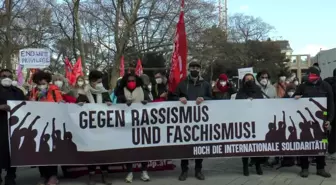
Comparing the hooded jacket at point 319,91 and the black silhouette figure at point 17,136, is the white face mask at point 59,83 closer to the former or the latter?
the black silhouette figure at point 17,136

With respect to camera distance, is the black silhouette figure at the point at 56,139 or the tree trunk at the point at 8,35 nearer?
the black silhouette figure at the point at 56,139

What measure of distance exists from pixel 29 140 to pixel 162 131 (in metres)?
2.12

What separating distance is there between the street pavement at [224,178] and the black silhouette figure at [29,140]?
767 mm

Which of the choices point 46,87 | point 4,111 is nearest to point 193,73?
point 46,87

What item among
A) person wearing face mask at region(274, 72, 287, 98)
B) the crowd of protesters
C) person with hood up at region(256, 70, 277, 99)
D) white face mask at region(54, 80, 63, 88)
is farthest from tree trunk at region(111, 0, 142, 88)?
the crowd of protesters

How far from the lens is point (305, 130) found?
786cm

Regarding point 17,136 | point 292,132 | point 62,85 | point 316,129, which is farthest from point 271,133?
point 62,85

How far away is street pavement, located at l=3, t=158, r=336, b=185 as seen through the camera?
746 cm

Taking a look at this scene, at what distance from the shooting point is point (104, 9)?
1308 inches

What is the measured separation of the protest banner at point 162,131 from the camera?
23.3 feet

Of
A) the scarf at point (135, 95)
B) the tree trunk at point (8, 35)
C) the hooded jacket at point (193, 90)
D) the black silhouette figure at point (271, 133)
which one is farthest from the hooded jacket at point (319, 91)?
the tree trunk at point (8, 35)

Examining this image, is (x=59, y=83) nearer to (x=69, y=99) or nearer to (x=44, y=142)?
(x=69, y=99)

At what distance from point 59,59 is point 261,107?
166ft

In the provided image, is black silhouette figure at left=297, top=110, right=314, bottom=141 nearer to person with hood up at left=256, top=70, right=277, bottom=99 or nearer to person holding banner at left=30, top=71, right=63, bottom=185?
person with hood up at left=256, top=70, right=277, bottom=99
